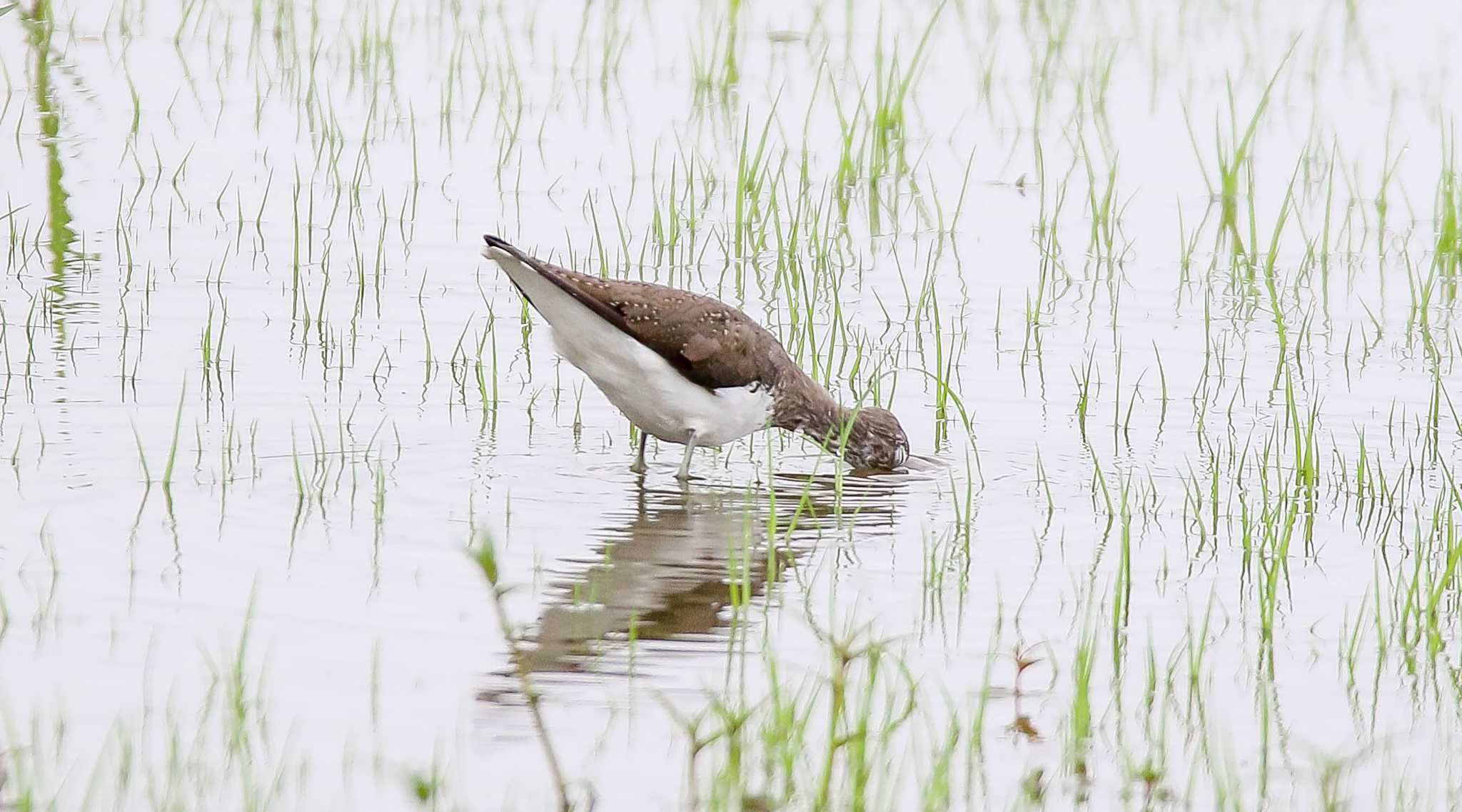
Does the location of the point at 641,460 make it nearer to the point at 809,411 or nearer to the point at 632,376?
the point at 632,376

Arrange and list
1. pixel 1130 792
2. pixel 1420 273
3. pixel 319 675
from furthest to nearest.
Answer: pixel 1420 273 → pixel 319 675 → pixel 1130 792

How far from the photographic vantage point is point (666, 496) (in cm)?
631

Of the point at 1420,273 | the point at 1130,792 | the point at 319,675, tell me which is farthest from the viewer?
the point at 1420,273

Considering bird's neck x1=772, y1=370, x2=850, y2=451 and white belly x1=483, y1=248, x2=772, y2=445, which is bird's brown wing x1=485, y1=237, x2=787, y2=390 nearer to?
white belly x1=483, y1=248, x2=772, y2=445

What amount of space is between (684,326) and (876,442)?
2.81ft

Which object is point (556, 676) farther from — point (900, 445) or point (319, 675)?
point (900, 445)

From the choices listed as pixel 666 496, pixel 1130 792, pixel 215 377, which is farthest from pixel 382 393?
pixel 1130 792

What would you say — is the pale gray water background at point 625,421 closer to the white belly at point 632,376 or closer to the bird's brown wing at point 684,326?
the white belly at point 632,376

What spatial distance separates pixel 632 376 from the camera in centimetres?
633

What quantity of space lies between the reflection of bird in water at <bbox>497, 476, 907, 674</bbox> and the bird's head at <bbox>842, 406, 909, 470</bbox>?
0.07 m

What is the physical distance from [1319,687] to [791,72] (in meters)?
7.75

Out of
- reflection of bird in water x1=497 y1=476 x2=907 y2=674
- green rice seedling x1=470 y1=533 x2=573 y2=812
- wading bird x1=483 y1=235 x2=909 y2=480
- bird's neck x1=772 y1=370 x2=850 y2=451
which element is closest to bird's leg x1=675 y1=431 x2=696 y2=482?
wading bird x1=483 y1=235 x2=909 y2=480

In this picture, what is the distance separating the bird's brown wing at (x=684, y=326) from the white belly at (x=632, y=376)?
0.04 m

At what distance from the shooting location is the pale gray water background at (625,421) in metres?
4.24
